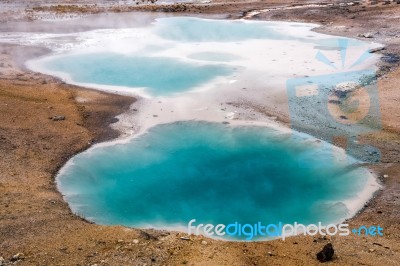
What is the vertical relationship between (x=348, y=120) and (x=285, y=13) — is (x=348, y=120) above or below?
below

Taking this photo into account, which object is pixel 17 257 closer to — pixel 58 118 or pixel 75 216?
pixel 75 216

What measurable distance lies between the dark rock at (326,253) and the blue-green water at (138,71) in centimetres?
1242

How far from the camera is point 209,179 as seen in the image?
537 inches

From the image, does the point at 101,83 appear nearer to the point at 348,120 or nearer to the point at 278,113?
the point at 278,113

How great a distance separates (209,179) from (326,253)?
4.95 meters

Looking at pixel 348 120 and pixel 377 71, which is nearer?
pixel 348 120

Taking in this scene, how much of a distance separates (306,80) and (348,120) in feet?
15.4

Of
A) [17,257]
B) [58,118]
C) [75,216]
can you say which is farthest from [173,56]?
[17,257]

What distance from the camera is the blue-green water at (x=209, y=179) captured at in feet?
A: 39.3

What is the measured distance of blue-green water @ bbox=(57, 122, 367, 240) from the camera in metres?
12.0

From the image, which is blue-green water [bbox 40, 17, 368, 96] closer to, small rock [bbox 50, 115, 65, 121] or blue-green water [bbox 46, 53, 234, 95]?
blue-green water [bbox 46, 53, 234, 95]

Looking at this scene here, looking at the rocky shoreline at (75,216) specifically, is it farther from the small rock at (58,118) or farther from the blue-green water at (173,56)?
the blue-green water at (173,56)

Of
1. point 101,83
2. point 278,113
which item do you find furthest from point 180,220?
point 101,83

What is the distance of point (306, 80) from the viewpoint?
21.6 metres
